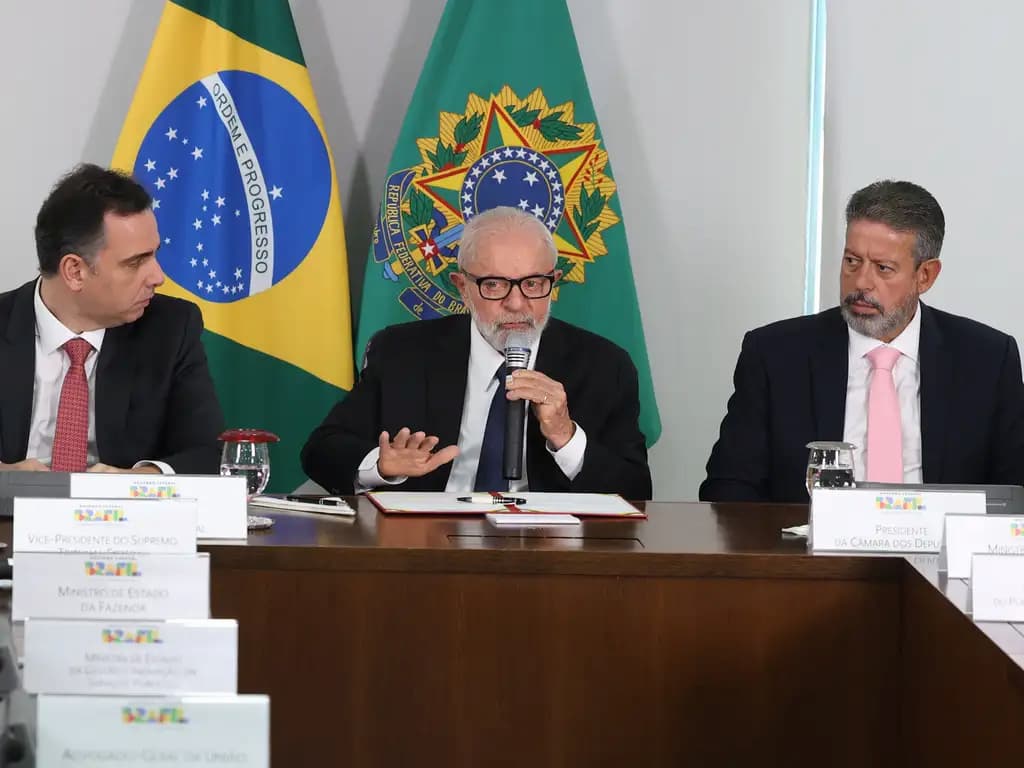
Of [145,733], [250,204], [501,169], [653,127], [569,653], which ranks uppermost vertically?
[653,127]

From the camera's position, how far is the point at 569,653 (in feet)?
6.68

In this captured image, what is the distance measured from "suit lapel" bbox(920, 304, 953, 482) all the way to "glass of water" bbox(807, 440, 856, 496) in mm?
753

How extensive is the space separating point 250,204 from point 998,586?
9.10 feet

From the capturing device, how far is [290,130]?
3969 millimetres

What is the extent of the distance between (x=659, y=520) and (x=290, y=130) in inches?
80.6

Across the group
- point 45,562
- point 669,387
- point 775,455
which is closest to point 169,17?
point 669,387

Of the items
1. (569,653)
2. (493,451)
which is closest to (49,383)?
(493,451)

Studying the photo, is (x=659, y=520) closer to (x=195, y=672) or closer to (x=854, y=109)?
(x=195, y=672)

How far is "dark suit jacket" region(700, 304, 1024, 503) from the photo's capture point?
9.78 ft

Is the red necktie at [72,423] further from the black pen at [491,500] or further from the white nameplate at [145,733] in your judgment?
the white nameplate at [145,733]

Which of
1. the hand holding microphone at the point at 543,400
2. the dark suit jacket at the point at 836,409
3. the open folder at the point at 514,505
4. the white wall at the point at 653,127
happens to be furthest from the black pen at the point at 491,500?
the white wall at the point at 653,127

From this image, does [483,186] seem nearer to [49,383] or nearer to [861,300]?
[861,300]

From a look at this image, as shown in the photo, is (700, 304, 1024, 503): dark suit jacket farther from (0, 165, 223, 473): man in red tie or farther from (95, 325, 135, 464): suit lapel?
(95, 325, 135, 464): suit lapel

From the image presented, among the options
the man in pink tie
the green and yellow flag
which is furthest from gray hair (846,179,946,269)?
the green and yellow flag
